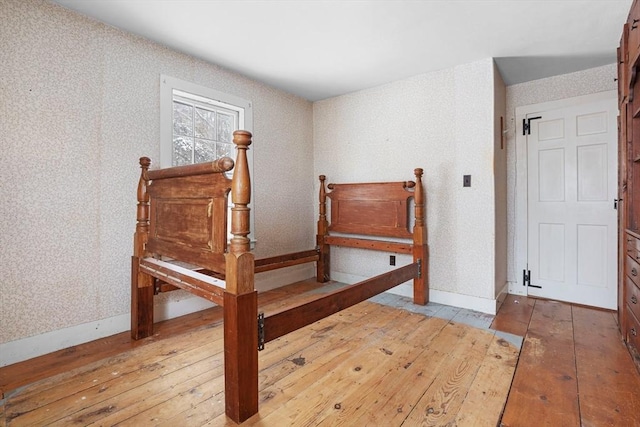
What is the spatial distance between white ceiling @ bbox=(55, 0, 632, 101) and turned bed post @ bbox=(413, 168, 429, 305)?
1.10 m

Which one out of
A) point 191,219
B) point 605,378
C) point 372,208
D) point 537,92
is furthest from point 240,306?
point 537,92

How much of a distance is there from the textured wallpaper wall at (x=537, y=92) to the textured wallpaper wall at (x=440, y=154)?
78cm

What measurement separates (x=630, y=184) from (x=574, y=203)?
41.8 inches

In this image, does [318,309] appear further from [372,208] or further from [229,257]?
[372,208]

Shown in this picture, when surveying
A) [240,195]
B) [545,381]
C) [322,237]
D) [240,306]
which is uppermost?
[240,195]

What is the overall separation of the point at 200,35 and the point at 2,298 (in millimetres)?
2174

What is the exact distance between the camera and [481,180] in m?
2.82

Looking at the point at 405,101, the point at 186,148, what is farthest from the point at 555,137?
the point at 186,148

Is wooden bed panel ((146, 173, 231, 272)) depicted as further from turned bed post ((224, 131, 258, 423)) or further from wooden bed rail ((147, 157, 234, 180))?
turned bed post ((224, 131, 258, 423))

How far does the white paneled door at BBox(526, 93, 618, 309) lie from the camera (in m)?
2.86

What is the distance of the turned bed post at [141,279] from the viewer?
2170 mm

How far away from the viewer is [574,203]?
3.03 meters

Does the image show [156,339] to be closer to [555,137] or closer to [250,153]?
[250,153]

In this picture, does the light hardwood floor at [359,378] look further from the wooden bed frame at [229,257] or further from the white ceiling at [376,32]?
the white ceiling at [376,32]
